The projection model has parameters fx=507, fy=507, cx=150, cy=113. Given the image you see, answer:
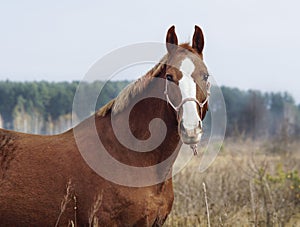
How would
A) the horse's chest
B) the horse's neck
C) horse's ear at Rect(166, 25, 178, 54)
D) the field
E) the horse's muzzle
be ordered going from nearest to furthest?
the horse's muzzle → the horse's chest → the horse's neck → horse's ear at Rect(166, 25, 178, 54) → the field

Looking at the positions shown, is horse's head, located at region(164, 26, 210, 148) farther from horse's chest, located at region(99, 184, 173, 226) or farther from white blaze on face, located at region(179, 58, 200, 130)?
horse's chest, located at region(99, 184, 173, 226)

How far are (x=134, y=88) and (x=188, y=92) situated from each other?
58 cm

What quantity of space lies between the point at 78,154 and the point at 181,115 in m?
1.01

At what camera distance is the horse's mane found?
433cm

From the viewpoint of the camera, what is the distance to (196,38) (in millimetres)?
4520

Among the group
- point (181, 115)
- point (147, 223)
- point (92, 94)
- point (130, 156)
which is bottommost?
point (147, 223)

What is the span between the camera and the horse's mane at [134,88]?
433 cm

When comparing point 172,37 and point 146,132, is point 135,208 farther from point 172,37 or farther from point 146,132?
point 172,37

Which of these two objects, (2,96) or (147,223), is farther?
(2,96)

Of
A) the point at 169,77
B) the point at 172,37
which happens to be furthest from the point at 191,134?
the point at 172,37

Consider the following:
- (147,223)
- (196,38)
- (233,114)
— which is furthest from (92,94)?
(233,114)

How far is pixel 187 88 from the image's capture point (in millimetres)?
4012

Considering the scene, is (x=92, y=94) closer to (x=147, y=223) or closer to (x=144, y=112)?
(x=144, y=112)

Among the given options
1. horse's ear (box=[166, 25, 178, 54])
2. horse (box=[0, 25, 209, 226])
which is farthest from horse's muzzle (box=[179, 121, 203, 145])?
horse's ear (box=[166, 25, 178, 54])
